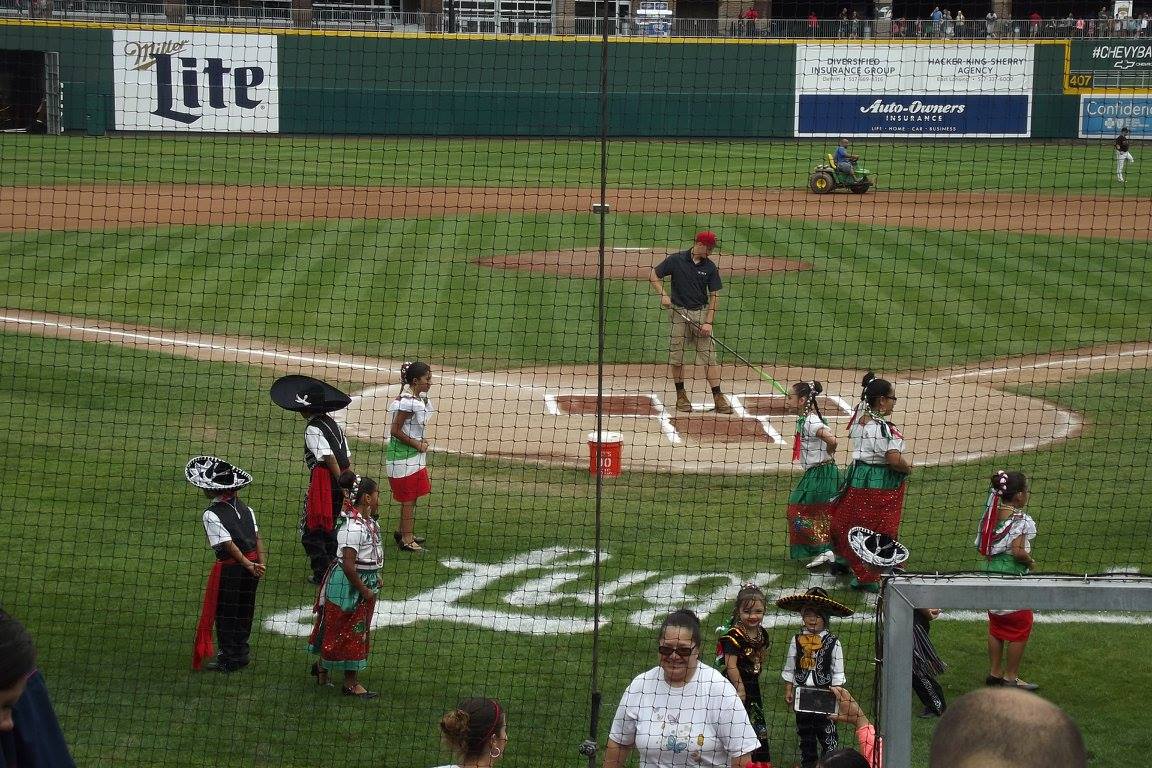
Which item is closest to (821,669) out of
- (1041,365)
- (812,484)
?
(812,484)

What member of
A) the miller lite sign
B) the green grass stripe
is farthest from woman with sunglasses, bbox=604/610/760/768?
the miller lite sign

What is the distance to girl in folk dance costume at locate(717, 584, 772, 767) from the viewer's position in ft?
22.4

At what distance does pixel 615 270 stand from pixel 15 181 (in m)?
14.2

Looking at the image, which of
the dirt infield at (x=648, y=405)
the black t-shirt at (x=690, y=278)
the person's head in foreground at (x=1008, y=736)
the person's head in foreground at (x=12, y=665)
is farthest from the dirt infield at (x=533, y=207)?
the person's head in foreground at (x=1008, y=736)

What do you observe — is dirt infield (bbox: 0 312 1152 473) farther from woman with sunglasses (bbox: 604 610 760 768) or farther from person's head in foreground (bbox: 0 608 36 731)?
person's head in foreground (bbox: 0 608 36 731)

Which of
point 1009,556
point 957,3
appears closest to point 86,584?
point 1009,556

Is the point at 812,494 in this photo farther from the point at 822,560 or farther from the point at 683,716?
the point at 683,716

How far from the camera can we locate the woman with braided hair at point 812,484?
A: 963cm

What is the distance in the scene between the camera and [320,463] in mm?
8914

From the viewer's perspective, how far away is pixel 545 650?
854 centimetres

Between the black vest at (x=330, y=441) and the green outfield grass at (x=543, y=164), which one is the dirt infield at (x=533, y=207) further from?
the black vest at (x=330, y=441)

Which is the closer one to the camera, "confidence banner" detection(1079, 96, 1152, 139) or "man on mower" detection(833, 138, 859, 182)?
"man on mower" detection(833, 138, 859, 182)

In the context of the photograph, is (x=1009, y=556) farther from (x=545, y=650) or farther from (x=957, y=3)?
(x=957, y=3)

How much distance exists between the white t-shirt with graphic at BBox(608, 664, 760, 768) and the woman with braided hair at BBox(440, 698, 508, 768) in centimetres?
89
